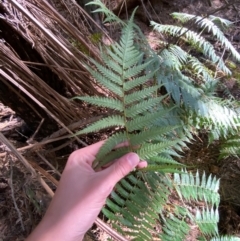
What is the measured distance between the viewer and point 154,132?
1.00m

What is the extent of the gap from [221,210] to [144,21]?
5.36 feet

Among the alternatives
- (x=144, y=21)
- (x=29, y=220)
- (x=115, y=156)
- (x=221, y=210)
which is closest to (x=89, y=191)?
(x=115, y=156)

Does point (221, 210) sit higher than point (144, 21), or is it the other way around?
point (144, 21)

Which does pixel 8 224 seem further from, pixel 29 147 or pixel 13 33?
pixel 13 33

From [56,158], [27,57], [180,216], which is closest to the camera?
[180,216]

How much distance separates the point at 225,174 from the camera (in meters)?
1.88

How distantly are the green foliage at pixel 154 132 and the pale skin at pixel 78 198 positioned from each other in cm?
6

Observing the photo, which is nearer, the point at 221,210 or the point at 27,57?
the point at 27,57

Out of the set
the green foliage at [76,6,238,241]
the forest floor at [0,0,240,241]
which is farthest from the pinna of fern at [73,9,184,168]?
the forest floor at [0,0,240,241]

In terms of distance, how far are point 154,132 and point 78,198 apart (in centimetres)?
30

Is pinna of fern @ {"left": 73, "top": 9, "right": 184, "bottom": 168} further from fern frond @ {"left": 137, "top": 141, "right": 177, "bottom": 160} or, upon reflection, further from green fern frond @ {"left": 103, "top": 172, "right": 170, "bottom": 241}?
green fern frond @ {"left": 103, "top": 172, "right": 170, "bottom": 241}

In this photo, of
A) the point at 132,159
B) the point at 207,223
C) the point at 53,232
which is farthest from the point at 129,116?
the point at 207,223

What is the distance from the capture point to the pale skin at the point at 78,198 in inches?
37.3

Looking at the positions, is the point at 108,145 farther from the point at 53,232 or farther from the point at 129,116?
the point at 53,232
